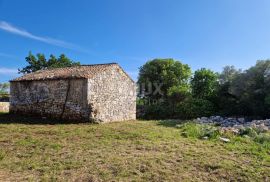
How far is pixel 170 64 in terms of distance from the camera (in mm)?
32812

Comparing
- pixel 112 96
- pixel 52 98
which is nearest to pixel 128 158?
pixel 112 96

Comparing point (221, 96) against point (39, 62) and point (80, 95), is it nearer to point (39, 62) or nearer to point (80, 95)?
point (80, 95)

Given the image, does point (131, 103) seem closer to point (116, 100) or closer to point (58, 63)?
point (116, 100)

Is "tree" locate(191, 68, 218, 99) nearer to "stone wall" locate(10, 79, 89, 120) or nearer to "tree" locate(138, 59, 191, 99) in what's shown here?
"tree" locate(138, 59, 191, 99)

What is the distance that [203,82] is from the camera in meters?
26.5

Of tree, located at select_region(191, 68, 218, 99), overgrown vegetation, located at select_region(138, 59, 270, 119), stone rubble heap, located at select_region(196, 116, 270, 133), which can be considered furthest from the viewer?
tree, located at select_region(191, 68, 218, 99)

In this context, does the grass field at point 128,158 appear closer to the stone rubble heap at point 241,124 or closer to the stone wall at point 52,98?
the stone rubble heap at point 241,124

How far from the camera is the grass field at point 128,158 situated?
671 cm

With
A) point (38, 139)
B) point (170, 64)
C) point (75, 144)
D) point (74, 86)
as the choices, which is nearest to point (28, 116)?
point (74, 86)

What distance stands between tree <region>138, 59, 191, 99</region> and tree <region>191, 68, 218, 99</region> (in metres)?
4.90

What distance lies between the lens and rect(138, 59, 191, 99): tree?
105 ft

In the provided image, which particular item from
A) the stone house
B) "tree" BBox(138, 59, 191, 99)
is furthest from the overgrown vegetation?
the stone house

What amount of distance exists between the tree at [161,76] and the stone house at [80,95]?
12.0m

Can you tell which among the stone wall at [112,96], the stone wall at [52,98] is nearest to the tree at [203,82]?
the stone wall at [112,96]
